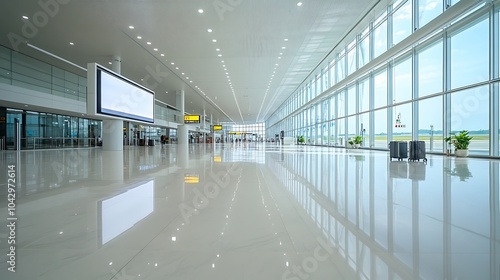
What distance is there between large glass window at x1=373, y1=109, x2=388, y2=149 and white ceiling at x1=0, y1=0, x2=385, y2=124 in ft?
18.4

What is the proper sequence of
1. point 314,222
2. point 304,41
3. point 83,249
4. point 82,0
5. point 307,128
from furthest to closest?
point 307,128
point 304,41
point 82,0
point 314,222
point 83,249

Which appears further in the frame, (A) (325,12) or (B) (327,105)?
(B) (327,105)

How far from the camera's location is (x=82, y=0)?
1087 cm

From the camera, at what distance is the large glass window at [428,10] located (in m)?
11.7

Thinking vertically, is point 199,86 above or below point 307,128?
above

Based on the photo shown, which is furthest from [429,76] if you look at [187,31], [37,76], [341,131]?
[37,76]

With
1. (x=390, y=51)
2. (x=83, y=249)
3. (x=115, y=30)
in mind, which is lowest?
(x=83, y=249)

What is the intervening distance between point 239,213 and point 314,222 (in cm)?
85

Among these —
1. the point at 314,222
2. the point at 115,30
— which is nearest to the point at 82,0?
the point at 115,30

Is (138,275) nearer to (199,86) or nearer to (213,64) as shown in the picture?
(213,64)

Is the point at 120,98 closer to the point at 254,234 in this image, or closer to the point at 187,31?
the point at 187,31

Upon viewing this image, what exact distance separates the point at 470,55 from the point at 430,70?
7.03 feet

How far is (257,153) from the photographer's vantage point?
1691 centimetres

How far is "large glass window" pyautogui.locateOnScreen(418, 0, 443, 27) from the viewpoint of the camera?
1166cm
